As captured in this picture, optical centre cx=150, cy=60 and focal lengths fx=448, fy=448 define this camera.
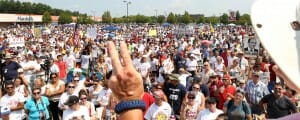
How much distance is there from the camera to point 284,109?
291 inches

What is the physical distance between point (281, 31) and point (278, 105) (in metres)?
6.92

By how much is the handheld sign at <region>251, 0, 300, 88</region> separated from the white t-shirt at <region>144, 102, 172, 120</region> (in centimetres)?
660

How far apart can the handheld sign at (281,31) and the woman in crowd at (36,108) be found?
7219mm

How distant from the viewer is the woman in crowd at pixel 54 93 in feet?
29.8

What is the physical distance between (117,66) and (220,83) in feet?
26.7

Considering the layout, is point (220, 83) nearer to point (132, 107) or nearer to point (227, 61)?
point (227, 61)

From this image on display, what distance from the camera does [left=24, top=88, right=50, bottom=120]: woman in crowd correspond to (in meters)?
7.74

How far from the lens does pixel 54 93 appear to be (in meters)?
9.09

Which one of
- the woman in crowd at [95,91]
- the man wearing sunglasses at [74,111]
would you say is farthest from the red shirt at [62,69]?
the man wearing sunglasses at [74,111]

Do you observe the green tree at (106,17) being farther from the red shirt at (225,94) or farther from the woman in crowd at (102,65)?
the red shirt at (225,94)

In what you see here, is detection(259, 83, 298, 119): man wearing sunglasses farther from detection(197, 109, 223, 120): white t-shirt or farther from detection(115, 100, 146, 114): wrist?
detection(115, 100, 146, 114): wrist

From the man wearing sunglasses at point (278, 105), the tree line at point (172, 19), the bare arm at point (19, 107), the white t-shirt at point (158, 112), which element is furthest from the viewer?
the tree line at point (172, 19)

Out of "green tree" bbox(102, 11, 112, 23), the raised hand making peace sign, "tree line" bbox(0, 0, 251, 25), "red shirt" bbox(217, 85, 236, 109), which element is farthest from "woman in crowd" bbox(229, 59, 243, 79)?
"green tree" bbox(102, 11, 112, 23)

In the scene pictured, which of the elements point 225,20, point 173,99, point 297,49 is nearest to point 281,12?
point 297,49
